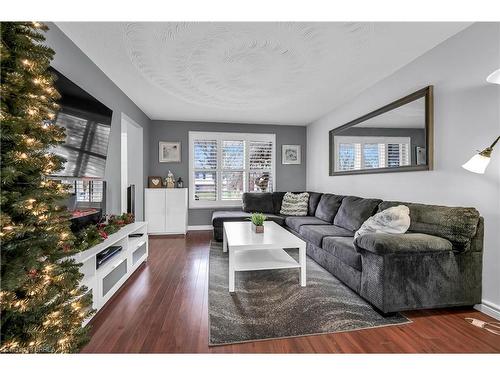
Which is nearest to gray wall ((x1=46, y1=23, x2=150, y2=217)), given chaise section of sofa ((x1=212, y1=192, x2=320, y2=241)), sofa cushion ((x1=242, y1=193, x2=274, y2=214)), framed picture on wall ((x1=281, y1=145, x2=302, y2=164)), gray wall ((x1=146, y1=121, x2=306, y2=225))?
gray wall ((x1=146, y1=121, x2=306, y2=225))

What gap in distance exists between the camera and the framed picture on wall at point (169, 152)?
16.3ft

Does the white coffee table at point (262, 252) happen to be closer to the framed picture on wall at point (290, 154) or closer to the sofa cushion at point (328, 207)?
the sofa cushion at point (328, 207)

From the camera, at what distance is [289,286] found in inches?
91.7

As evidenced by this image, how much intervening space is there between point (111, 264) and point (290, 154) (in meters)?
4.25

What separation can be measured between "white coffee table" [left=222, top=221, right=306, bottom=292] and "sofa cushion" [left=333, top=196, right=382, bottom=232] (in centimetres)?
93

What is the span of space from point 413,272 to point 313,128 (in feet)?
12.5

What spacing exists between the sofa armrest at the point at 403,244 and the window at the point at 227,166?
3574mm

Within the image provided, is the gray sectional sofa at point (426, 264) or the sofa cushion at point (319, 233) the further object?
the sofa cushion at point (319, 233)

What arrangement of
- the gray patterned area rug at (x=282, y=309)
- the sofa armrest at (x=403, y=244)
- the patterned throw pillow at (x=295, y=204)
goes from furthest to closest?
the patterned throw pillow at (x=295, y=204) < the sofa armrest at (x=403, y=244) < the gray patterned area rug at (x=282, y=309)

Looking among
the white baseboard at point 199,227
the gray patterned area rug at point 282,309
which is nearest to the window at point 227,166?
the white baseboard at point 199,227

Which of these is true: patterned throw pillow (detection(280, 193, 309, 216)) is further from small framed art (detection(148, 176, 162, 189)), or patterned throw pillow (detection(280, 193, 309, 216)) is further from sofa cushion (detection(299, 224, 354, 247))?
small framed art (detection(148, 176, 162, 189))

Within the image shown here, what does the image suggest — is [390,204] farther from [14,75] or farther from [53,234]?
[14,75]

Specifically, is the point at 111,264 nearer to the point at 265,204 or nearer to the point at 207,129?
the point at 265,204
